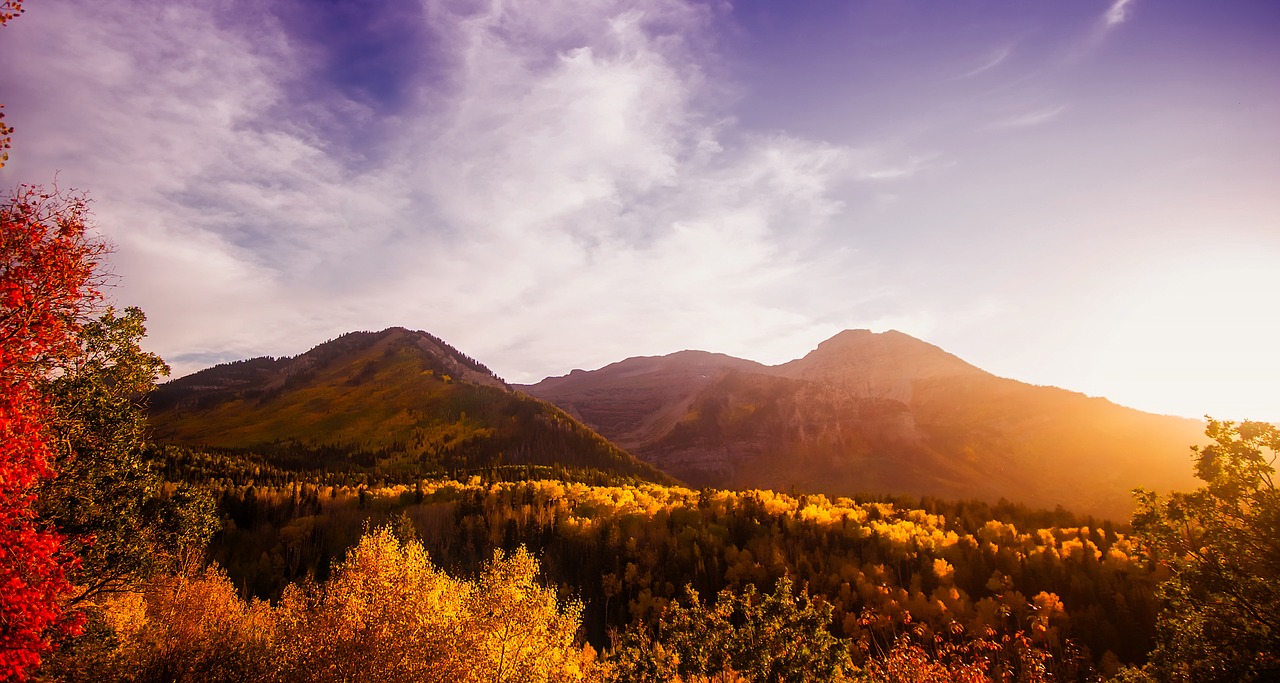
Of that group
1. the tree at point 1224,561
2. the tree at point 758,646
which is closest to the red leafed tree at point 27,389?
the tree at point 758,646

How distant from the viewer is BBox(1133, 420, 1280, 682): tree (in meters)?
21.7

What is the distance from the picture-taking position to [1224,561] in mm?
22797

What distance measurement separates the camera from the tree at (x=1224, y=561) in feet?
71.2

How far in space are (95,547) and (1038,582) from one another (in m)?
138

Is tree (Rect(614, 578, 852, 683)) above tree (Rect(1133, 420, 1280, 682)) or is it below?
below

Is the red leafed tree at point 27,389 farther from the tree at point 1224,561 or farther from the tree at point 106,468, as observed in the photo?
the tree at point 1224,561

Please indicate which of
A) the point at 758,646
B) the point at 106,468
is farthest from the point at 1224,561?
the point at 106,468

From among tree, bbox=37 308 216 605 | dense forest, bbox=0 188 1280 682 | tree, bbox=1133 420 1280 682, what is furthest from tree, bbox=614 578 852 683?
tree, bbox=37 308 216 605

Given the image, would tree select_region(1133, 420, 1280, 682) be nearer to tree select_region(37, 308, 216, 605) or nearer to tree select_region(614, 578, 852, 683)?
tree select_region(614, 578, 852, 683)

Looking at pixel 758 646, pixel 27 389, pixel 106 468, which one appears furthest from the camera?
pixel 758 646

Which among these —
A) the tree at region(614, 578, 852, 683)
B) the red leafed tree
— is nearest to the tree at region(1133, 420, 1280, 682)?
the tree at region(614, 578, 852, 683)

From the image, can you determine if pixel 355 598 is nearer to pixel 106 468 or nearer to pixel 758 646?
pixel 106 468

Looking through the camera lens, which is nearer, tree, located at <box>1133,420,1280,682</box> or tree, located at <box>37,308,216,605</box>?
tree, located at <box>1133,420,1280,682</box>

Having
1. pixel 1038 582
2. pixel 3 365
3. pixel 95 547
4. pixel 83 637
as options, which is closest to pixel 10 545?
pixel 3 365
